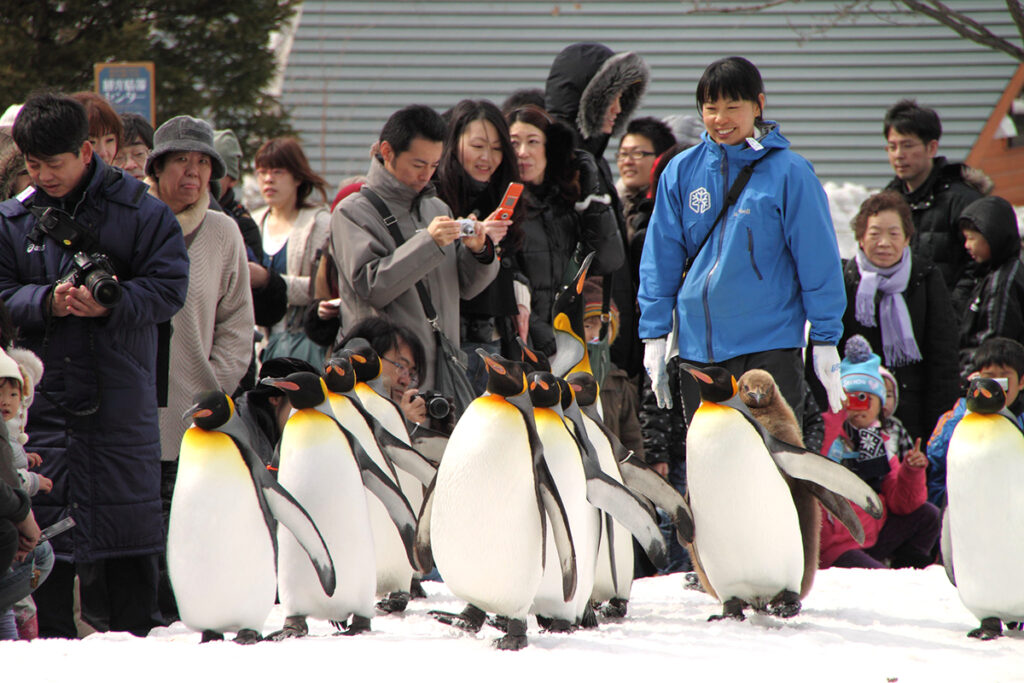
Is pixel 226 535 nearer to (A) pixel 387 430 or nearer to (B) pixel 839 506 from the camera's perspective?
(A) pixel 387 430

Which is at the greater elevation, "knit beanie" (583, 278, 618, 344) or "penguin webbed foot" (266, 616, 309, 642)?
"knit beanie" (583, 278, 618, 344)

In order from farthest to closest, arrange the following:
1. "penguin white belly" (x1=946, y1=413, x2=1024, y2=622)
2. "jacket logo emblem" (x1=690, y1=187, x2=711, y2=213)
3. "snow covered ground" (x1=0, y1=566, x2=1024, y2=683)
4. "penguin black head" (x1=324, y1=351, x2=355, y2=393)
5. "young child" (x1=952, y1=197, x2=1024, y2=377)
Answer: "young child" (x1=952, y1=197, x2=1024, y2=377) < "jacket logo emblem" (x1=690, y1=187, x2=711, y2=213) < "penguin black head" (x1=324, y1=351, x2=355, y2=393) < "penguin white belly" (x1=946, y1=413, x2=1024, y2=622) < "snow covered ground" (x1=0, y1=566, x2=1024, y2=683)

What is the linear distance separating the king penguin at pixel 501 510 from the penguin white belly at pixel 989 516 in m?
1.32

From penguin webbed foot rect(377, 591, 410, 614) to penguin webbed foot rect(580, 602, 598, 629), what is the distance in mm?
691

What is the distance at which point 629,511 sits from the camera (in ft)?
10.9

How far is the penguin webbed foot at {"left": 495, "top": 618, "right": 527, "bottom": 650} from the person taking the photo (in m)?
3.03

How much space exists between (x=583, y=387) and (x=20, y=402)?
1.85 m

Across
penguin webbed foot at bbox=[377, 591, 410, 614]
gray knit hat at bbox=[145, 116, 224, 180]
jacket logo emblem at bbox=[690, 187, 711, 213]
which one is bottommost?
penguin webbed foot at bbox=[377, 591, 410, 614]

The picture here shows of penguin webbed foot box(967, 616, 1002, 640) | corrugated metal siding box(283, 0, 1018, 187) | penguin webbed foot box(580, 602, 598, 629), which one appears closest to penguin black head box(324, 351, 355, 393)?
penguin webbed foot box(580, 602, 598, 629)

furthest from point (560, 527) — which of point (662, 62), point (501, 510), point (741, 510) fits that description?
point (662, 62)

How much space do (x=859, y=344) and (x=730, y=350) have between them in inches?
71.5

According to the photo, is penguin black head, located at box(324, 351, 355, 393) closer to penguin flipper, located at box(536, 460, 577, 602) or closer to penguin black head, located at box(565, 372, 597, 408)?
penguin black head, located at box(565, 372, 597, 408)

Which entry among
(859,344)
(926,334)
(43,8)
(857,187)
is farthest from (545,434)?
(857,187)

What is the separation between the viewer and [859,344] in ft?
18.7
